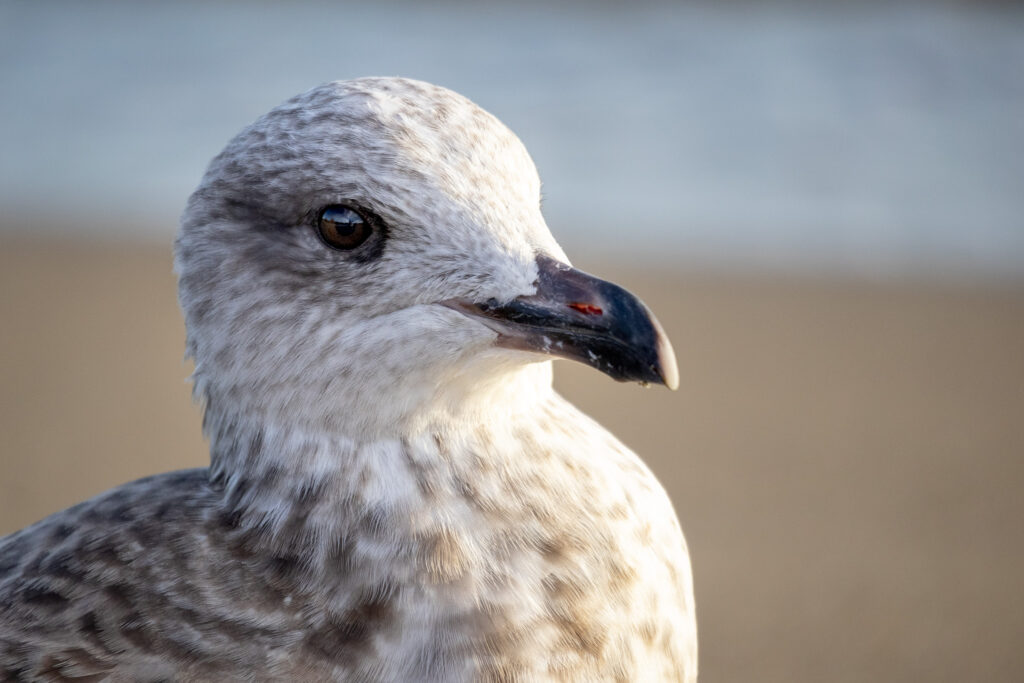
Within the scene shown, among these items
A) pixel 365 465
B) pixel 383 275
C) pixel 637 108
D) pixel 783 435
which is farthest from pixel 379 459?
pixel 637 108

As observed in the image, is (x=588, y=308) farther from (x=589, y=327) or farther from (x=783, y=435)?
(x=783, y=435)

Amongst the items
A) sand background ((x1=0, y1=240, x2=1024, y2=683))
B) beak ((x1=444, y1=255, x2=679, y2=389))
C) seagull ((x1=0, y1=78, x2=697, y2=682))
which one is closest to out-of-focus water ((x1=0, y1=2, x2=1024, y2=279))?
sand background ((x1=0, y1=240, x2=1024, y2=683))

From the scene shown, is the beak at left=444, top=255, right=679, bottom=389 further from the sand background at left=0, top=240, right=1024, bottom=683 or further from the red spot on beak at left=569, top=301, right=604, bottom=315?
the sand background at left=0, top=240, right=1024, bottom=683

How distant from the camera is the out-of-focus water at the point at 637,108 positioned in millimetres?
7504

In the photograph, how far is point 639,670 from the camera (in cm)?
212

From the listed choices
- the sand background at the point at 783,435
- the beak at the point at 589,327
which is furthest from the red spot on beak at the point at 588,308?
the sand background at the point at 783,435

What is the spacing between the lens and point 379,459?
6.99 ft

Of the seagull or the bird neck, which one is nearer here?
the seagull

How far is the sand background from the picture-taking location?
4.19 meters

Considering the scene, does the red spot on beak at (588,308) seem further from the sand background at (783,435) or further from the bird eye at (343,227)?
the sand background at (783,435)

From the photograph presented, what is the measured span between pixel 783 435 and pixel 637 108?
4328 mm

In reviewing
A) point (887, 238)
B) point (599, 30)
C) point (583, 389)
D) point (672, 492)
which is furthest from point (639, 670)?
point (599, 30)

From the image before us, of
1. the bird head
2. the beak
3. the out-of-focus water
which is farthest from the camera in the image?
the out-of-focus water

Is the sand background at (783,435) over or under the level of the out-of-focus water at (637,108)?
under
